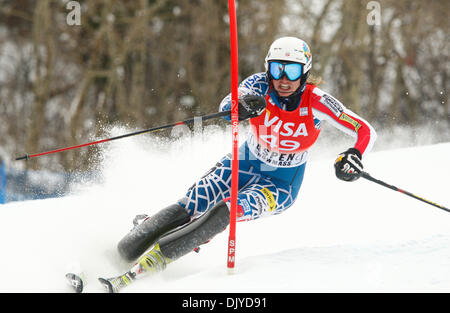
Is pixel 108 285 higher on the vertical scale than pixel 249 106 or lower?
lower

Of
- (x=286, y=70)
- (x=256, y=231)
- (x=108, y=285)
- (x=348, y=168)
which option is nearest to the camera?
(x=108, y=285)

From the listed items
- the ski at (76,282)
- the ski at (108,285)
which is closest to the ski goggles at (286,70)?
the ski at (108,285)

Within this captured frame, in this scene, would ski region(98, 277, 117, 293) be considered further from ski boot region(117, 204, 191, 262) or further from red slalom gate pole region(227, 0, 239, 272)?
red slalom gate pole region(227, 0, 239, 272)

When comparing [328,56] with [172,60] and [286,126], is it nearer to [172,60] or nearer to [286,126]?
[172,60]

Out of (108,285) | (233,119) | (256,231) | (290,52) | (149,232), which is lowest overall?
(108,285)

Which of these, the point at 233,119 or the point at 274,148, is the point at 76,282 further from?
the point at 274,148

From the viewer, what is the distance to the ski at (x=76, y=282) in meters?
2.93

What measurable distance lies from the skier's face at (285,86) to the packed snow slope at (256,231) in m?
0.97

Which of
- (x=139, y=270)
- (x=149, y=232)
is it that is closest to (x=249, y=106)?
(x=149, y=232)

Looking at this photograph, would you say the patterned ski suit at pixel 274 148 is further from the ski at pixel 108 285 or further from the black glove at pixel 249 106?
the ski at pixel 108 285

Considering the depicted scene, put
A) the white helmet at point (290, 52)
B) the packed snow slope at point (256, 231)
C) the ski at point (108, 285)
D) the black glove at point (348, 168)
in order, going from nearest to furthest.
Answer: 1. the packed snow slope at point (256, 231)
2. the ski at point (108, 285)
3. the black glove at point (348, 168)
4. the white helmet at point (290, 52)

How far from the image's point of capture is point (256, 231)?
4.74m

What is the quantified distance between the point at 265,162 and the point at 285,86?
57 centimetres

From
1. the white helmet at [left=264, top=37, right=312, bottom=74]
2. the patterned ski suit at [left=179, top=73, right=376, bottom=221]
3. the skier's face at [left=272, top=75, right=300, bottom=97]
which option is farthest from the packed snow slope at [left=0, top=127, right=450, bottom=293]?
the white helmet at [left=264, top=37, right=312, bottom=74]
